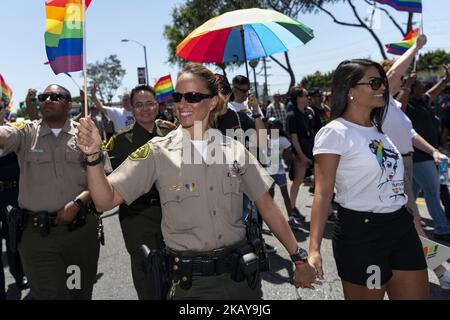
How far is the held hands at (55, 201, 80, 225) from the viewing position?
3.17 m

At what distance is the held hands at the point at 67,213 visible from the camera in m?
3.17

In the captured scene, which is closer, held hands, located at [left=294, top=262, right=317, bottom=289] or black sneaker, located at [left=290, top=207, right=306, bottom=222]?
held hands, located at [left=294, top=262, right=317, bottom=289]

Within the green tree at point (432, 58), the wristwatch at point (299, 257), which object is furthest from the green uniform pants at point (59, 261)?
the green tree at point (432, 58)

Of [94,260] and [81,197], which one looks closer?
[81,197]

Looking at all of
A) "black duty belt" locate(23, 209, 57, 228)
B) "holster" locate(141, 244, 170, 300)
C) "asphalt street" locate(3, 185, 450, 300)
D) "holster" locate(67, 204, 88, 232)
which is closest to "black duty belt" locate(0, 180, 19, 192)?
"asphalt street" locate(3, 185, 450, 300)

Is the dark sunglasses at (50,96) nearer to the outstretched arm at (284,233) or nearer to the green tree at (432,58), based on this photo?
the outstretched arm at (284,233)

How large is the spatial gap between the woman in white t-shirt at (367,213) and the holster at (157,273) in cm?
80

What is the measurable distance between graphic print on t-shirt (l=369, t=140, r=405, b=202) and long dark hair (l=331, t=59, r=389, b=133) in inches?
8.1

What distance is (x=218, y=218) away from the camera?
224 centimetres

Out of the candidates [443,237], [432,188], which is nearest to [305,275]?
[432,188]

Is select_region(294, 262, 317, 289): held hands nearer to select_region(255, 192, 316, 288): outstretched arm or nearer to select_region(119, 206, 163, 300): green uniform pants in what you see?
select_region(255, 192, 316, 288): outstretched arm
